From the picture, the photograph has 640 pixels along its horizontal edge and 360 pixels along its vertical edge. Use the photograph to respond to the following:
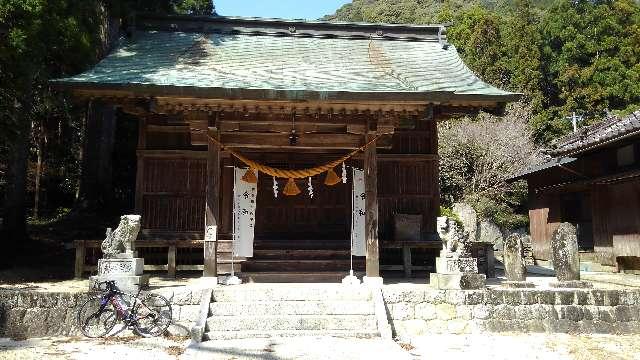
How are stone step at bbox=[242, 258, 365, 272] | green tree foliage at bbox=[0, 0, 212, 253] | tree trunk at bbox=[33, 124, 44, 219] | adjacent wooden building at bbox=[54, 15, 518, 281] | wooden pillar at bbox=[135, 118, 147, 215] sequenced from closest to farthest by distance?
1. adjacent wooden building at bbox=[54, 15, 518, 281]
2. green tree foliage at bbox=[0, 0, 212, 253]
3. stone step at bbox=[242, 258, 365, 272]
4. wooden pillar at bbox=[135, 118, 147, 215]
5. tree trunk at bbox=[33, 124, 44, 219]

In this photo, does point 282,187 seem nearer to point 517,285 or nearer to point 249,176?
point 249,176

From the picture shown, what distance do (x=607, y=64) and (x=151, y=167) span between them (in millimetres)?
31617

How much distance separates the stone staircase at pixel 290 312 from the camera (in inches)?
297

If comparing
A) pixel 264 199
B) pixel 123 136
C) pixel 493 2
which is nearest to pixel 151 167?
pixel 264 199

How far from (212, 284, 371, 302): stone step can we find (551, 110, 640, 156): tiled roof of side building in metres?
9.43

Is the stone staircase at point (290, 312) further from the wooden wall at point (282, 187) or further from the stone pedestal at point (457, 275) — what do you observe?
the wooden wall at point (282, 187)

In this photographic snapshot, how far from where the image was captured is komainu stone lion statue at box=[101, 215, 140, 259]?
329 inches

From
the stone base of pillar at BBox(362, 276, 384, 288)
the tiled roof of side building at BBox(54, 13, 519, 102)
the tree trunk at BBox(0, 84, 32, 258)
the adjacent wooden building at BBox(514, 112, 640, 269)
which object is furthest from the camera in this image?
the adjacent wooden building at BBox(514, 112, 640, 269)

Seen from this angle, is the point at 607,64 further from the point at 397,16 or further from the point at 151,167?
the point at 151,167

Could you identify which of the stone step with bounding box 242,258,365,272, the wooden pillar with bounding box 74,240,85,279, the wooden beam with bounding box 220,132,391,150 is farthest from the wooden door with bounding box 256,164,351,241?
the wooden pillar with bounding box 74,240,85,279

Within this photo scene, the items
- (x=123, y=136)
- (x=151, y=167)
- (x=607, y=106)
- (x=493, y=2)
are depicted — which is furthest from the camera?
(x=493, y=2)

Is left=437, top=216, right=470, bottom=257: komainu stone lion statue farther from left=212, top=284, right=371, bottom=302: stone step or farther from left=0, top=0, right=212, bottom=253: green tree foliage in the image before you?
left=0, top=0, right=212, bottom=253: green tree foliage

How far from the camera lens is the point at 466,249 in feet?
29.2

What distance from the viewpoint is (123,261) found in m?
8.29
